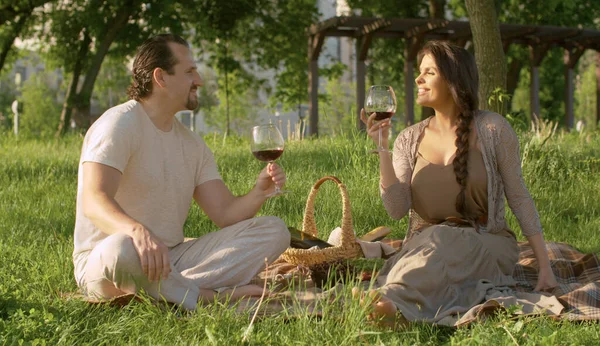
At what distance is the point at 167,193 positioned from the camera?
4164 millimetres

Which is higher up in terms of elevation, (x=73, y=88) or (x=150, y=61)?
(x=150, y=61)

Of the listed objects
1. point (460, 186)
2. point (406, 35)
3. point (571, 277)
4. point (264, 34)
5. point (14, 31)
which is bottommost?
point (571, 277)

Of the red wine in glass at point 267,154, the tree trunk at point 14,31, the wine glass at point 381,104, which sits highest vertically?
the tree trunk at point 14,31

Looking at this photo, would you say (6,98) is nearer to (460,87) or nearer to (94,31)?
(94,31)

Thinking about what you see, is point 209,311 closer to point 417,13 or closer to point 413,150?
point 413,150

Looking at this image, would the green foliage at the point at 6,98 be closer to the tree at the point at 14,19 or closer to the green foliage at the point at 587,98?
the tree at the point at 14,19

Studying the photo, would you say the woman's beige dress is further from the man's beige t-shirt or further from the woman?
the man's beige t-shirt

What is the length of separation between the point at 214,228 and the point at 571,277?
8.89 ft

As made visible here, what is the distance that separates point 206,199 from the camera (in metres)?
4.48

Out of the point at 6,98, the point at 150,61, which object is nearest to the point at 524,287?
the point at 150,61

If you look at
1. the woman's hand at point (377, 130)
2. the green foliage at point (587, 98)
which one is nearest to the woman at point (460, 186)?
the woman's hand at point (377, 130)

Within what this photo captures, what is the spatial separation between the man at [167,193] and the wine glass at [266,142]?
16cm

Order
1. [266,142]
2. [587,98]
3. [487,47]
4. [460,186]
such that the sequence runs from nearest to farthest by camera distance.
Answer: [266,142], [460,186], [487,47], [587,98]

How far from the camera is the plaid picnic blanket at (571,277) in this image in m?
3.83
